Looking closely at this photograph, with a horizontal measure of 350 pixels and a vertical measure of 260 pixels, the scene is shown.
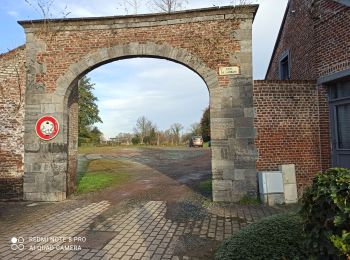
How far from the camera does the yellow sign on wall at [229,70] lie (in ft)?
26.8

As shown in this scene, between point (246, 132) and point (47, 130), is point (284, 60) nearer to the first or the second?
point (246, 132)

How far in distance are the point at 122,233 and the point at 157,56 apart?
5.13 meters

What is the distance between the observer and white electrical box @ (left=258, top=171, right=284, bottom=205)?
761 centimetres

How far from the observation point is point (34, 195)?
8.46 metres

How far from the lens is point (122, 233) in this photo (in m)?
5.53

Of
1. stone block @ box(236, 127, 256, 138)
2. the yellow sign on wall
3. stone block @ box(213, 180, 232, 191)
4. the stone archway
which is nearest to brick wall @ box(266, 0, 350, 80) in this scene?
the stone archway

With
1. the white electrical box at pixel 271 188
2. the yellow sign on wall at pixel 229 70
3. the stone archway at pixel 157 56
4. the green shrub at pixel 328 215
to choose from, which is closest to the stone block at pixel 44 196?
the stone archway at pixel 157 56

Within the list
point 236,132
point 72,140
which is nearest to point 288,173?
point 236,132

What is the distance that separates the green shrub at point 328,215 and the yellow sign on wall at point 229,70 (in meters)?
5.93

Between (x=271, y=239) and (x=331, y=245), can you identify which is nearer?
(x=331, y=245)

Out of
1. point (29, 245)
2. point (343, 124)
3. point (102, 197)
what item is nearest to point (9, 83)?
point (102, 197)

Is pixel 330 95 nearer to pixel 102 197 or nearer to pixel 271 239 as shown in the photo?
pixel 271 239

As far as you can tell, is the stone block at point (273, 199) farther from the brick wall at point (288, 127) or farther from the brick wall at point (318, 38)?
the brick wall at point (318, 38)

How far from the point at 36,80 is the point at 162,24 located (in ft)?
13.5
